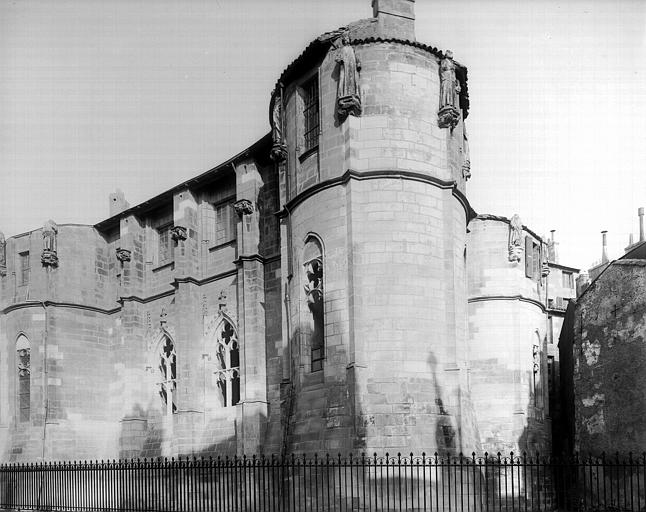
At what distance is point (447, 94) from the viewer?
19.4 metres

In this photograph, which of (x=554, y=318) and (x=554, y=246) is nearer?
(x=554, y=318)

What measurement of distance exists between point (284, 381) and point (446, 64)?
877cm

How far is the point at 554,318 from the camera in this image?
36.1 m

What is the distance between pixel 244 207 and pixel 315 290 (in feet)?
16.4

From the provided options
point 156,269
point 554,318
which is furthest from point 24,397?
point 554,318

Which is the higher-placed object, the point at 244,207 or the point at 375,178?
the point at 244,207

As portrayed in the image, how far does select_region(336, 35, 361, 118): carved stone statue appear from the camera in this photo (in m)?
18.6

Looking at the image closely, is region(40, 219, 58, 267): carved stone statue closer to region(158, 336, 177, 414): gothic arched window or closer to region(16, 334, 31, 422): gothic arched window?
region(16, 334, 31, 422): gothic arched window

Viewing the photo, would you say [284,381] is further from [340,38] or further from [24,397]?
[24,397]

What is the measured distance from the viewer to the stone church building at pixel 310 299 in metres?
18.0

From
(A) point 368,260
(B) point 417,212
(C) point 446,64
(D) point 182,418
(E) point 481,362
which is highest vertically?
(C) point 446,64

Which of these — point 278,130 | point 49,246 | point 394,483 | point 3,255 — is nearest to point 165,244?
point 49,246

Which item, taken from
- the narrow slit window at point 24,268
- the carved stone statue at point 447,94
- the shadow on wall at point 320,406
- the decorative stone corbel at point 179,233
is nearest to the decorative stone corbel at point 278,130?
the carved stone statue at point 447,94

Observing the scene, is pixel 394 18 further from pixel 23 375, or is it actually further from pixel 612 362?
pixel 23 375
